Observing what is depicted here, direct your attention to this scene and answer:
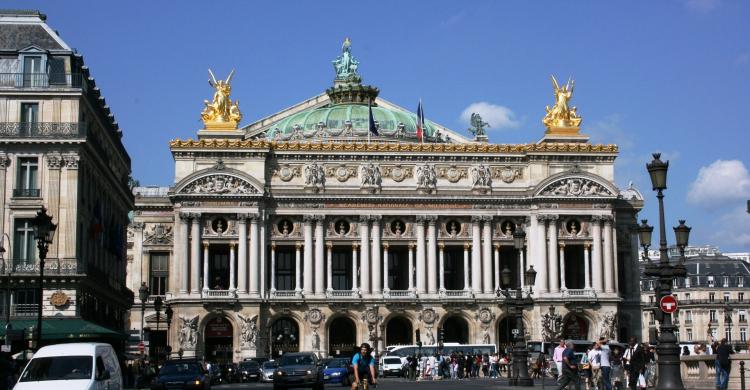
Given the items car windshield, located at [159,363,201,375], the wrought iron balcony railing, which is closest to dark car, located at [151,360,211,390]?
car windshield, located at [159,363,201,375]

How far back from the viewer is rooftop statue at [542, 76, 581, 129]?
364ft

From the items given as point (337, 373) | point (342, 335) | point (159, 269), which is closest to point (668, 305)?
point (337, 373)

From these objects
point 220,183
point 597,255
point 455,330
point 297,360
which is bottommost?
point 297,360

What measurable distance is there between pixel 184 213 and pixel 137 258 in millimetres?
14027

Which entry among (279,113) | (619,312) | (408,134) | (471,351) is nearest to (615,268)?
(619,312)

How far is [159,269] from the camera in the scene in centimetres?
11456

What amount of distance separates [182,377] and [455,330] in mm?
58957

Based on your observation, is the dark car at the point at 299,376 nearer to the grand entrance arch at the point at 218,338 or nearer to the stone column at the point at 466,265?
the grand entrance arch at the point at 218,338

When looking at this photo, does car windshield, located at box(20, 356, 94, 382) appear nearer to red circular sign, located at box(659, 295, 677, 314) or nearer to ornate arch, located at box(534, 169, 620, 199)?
red circular sign, located at box(659, 295, 677, 314)

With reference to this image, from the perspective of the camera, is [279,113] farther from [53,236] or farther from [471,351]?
[53,236]

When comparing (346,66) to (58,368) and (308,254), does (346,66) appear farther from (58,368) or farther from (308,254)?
(58,368)

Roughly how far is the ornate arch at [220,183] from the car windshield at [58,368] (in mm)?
66434

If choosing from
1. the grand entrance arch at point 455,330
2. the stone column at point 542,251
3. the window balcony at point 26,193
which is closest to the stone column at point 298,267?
the grand entrance arch at point 455,330

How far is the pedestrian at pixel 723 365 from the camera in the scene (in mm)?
43969
